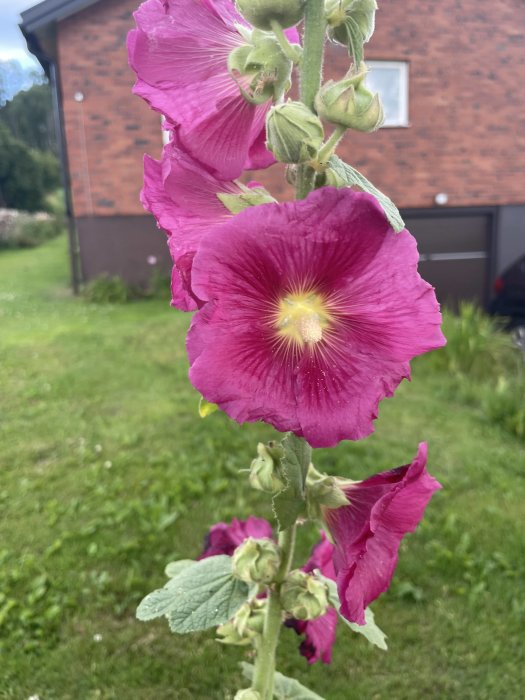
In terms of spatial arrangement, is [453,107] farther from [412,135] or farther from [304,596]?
[304,596]

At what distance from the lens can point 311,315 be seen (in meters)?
0.85

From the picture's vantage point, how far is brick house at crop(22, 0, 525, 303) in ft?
32.8

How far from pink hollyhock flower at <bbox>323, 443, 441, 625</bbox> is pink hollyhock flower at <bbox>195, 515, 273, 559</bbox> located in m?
0.60

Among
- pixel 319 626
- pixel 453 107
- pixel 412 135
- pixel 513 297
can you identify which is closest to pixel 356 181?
pixel 319 626

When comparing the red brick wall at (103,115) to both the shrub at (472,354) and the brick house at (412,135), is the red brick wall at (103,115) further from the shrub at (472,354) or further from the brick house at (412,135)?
the shrub at (472,354)

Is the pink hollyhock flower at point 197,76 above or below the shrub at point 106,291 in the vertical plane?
above

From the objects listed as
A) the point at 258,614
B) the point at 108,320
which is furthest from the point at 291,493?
the point at 108,320

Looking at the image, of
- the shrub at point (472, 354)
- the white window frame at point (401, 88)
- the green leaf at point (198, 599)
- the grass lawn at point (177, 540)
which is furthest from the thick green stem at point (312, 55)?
the white window frame at point (401, 88)

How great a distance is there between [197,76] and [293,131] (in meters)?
0.19

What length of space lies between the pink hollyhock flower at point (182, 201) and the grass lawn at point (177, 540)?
7.53 feet

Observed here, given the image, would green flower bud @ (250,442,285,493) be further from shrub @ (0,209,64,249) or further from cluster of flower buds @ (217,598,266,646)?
shrub @ (0,209,64,249)

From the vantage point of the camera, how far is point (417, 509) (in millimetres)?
1064

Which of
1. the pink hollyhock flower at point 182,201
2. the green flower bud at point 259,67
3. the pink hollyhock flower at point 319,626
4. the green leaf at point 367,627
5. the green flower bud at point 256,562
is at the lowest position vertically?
the pink hollyhock flower at point 319,626

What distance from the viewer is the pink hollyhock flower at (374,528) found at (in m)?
0.99
